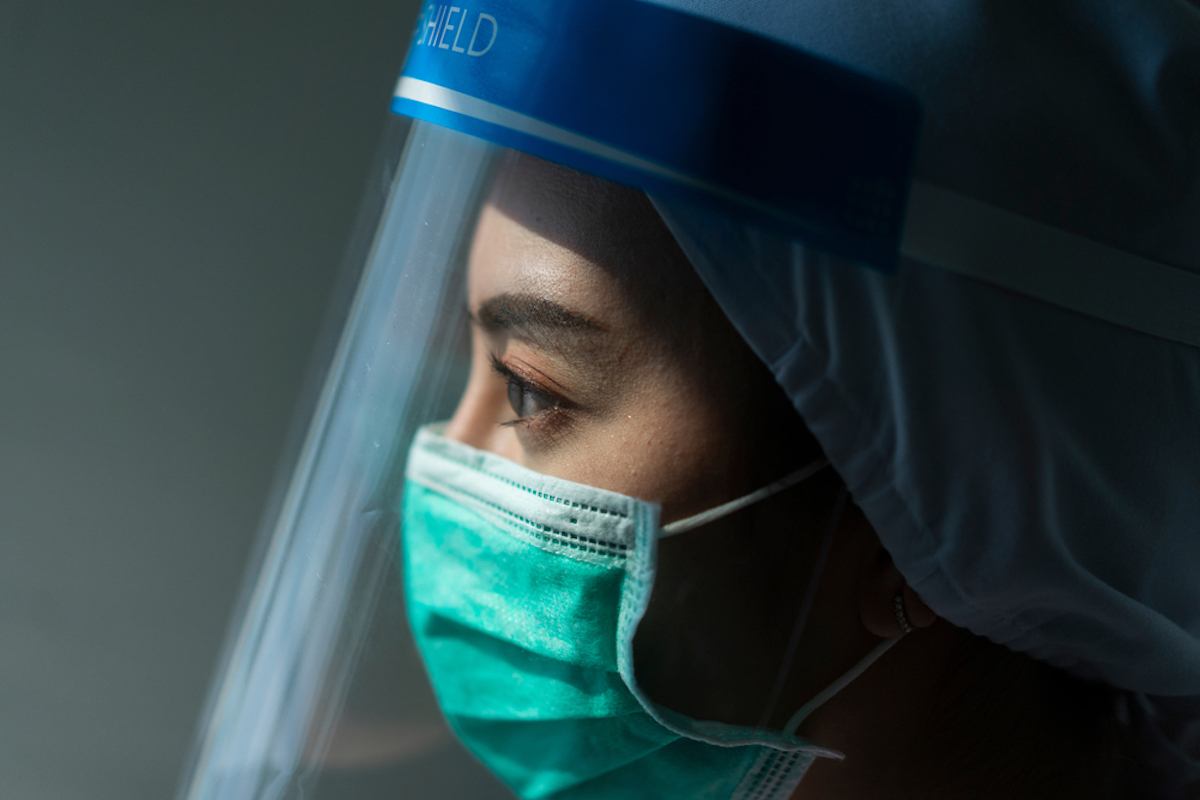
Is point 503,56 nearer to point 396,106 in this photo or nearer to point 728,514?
point 396,106

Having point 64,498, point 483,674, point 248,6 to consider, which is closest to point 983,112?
point 483,674

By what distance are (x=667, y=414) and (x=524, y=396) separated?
0.17 metres

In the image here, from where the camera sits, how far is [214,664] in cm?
133

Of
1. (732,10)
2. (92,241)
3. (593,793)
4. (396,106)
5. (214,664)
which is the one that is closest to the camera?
(732,10)

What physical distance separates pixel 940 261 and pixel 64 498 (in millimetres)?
1167

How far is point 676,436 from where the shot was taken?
772 mm

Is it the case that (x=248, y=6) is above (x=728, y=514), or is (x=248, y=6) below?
above

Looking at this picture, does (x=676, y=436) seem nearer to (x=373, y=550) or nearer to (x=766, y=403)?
(x=766, y=403)

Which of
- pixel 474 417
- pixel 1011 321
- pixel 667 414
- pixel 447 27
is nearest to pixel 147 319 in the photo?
pixel 474 417

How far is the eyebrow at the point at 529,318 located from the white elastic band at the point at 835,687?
0.43 m

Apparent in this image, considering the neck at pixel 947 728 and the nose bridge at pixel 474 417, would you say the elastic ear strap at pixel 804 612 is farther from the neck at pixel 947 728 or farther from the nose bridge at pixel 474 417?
the nose bridge at pixel 474 417

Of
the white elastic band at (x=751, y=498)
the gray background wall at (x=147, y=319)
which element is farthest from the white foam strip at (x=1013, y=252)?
the gray background wall at (x=147, y=319)

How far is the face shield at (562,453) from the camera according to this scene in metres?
0.69

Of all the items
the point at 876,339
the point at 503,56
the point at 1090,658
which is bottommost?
the point at 1090,658
